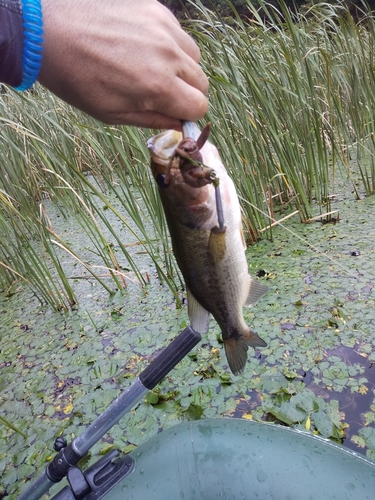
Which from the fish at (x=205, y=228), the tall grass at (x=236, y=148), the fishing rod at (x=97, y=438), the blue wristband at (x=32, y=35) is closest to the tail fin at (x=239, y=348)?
the fish at (x=205, y=228)

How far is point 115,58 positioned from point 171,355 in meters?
0.67

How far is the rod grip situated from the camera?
104 centimetres

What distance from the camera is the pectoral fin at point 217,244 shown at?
3.51 ft

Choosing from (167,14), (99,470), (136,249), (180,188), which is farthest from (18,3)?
(136,249)

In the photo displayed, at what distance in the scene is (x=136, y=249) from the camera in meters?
3.45

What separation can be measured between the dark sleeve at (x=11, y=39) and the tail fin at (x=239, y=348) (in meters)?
→ 0.86

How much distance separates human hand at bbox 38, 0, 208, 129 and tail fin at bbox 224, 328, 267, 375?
681 millimetres

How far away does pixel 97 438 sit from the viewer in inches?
42.8

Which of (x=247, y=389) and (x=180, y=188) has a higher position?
(x=180, y=188)

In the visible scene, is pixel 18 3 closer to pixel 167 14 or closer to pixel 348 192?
pixel 167 14

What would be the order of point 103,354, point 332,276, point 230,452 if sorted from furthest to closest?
point 332,276
point 103,354
point 230,452

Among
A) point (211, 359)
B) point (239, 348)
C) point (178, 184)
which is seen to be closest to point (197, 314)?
point (239, 348)

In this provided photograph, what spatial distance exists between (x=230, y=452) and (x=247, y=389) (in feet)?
2.23

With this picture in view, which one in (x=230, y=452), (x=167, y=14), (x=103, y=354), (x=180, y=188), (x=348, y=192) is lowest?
(x=348, y=192)
